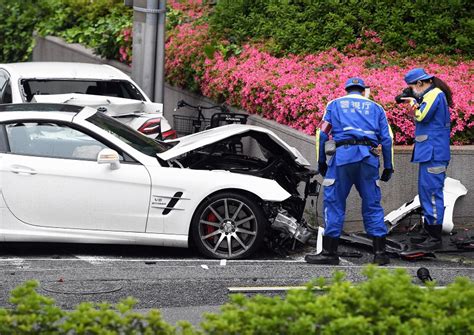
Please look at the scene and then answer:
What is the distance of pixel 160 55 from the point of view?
15148 mm

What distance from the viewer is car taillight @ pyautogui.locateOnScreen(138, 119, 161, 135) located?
12414mm

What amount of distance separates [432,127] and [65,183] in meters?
3.56

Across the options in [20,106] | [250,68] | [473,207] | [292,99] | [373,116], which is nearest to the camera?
[373,116]

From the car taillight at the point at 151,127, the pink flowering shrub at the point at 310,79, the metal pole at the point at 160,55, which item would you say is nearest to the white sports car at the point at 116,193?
the car taillight at the point at 151,127

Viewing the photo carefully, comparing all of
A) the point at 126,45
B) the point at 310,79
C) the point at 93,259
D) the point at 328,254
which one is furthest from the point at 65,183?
the point at 126,45

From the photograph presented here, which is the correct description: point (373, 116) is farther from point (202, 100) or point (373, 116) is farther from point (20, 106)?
point (202, 100)

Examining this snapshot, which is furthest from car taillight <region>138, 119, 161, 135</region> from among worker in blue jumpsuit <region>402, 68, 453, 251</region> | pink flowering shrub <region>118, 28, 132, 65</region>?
pink flowering shrub <region>118, 28, 132, 65</region>

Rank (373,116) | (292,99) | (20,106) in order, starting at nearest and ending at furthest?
(373,116) < (20,106) < (292,99)

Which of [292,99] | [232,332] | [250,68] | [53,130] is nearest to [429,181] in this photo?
[292,99]

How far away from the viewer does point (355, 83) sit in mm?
9617

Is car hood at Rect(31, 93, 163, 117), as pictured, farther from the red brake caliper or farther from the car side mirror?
the red brake caliper

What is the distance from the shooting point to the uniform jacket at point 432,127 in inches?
408

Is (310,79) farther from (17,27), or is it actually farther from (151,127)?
(17,27)

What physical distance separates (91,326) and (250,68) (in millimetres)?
9849
